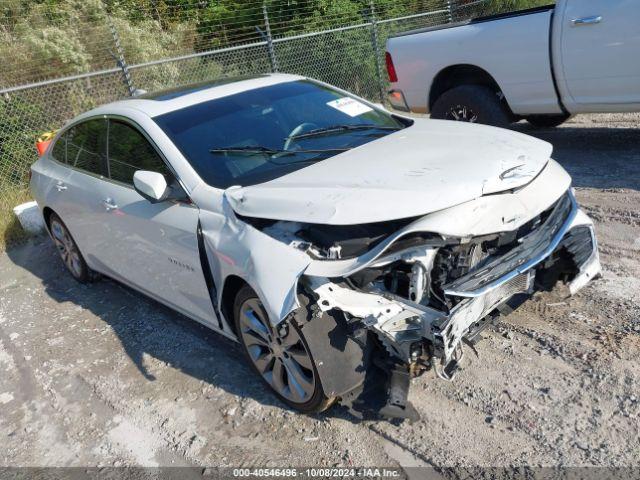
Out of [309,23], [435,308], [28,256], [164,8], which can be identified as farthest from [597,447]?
[164,8]

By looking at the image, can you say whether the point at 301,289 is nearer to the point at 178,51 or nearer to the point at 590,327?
the point at 590,327

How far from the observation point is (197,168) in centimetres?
381

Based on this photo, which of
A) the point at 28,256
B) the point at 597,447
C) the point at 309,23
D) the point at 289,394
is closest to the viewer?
the point at 597,447

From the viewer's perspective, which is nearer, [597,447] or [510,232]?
[597,447]

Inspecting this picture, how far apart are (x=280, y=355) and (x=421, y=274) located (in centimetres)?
96

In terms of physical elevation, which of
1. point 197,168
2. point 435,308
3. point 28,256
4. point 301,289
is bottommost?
point 28,256

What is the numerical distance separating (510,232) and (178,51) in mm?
11825

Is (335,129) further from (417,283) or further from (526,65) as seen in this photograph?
(526,65)

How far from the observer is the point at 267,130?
4141 millimetres

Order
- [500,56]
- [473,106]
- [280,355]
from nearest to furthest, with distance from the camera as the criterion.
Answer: [280,355] < [500,56] < [473,106]

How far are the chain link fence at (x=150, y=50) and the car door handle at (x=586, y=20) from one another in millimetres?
5631

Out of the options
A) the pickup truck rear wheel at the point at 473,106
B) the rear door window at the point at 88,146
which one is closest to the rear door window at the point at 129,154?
the rear door window at the point at 88,146

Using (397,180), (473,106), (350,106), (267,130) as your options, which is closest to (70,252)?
(267,130)

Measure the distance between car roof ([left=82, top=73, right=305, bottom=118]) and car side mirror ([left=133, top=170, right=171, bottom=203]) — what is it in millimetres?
608
